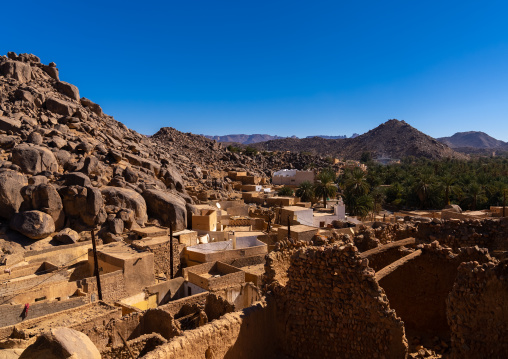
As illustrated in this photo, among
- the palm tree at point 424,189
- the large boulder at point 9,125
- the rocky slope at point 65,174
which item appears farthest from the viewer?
the palm tree at point 424,189

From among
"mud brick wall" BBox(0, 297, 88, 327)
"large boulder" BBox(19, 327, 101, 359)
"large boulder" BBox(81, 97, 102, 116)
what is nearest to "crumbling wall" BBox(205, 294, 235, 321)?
"large boulder" BBox(19, 327, 101, 359)

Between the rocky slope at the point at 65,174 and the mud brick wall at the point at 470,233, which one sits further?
the rocky slope at the point at 65,174

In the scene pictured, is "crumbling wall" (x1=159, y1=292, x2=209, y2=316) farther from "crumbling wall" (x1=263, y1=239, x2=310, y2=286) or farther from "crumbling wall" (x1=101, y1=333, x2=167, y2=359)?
"crumbling wall" (x1=263, y1=239, x2=310, y2=286)

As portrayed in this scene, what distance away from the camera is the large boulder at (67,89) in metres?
36.9

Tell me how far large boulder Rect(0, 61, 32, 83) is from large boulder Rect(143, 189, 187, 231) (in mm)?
21097

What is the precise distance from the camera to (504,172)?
5925 centimetres

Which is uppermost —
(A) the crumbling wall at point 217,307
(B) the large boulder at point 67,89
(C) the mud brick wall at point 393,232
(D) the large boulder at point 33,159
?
(B) the large boulder at point 67,89

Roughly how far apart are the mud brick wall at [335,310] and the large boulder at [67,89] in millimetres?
37291

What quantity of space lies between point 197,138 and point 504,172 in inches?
2142

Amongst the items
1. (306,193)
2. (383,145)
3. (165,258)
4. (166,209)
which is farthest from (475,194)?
(383,145)

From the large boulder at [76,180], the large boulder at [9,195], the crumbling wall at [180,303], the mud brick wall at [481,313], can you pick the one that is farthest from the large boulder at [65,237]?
the mud brick wall at [481,313]

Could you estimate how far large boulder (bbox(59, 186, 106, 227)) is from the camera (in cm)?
2019

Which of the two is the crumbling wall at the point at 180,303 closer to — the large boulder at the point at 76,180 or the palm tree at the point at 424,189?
the large boulder at the point at 76,180

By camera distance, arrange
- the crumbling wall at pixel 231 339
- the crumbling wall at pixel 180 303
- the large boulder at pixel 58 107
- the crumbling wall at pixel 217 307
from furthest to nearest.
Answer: the large boulder at pixel 58 107
the crumbling wall at pixel 180 303
the crumbling wall at pixel 217 307
the crumbling wall at pixel 231 339
